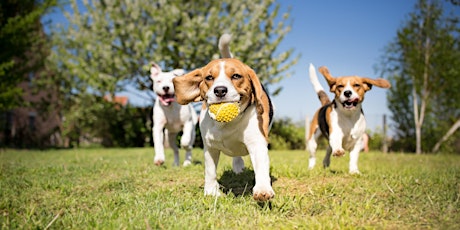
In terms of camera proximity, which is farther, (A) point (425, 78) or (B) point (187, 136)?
(A) point (425, 78)

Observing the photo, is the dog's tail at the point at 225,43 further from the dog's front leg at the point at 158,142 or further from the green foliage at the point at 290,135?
the green foliage at the point at 290,135

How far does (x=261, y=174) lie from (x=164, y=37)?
15412 mm

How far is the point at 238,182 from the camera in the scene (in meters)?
4.57

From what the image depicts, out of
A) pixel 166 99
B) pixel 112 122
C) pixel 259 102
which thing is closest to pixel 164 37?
pixel 112 122

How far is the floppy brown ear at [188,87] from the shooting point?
366 cm

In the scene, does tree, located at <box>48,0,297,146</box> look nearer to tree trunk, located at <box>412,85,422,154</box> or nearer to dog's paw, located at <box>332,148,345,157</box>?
tree trunk, located at <box>412,85,422,154</box>

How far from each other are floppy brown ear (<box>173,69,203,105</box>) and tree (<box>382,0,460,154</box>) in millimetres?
16264

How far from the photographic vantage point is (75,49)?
2075cm

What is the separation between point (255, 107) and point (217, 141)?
1.63 feet

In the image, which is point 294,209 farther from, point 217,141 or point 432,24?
point 432,24

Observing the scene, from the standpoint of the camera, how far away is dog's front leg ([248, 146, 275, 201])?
299 cm

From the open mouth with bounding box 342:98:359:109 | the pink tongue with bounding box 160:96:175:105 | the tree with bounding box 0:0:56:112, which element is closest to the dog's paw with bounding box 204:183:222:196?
the open mouth with bounding box 342:98:359:109

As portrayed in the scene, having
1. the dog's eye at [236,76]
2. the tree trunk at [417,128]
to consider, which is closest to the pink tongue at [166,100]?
the dog's eye at [236,76]

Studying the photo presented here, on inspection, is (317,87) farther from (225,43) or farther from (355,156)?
(225,43)
